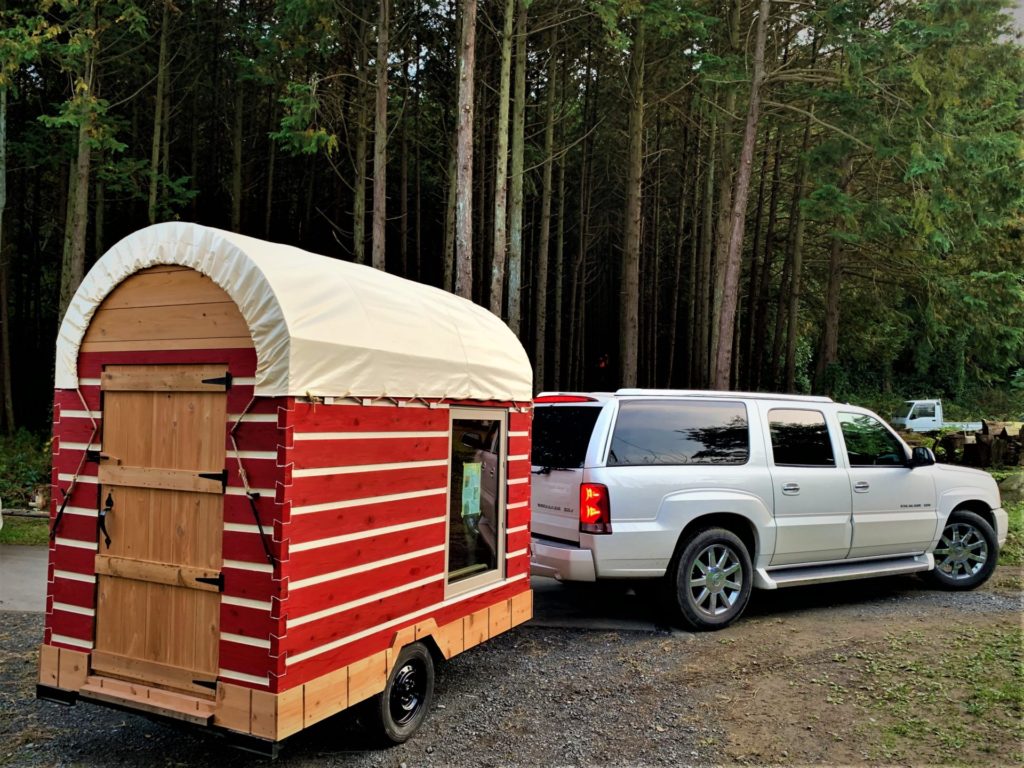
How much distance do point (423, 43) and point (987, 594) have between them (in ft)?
59.4

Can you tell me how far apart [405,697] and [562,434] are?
109 inches

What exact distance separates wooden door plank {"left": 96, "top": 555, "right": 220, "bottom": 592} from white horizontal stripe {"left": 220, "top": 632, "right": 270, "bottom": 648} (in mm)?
219

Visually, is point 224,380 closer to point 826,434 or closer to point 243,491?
point 243,491

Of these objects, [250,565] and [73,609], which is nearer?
[250,565]

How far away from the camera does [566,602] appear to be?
7.55 metres

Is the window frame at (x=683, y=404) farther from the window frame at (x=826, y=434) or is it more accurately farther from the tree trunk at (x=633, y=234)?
the tree trunk at (x=633, y=234)

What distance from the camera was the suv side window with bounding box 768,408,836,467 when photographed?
7.02m

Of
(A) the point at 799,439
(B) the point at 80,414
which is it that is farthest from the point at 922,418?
(B) the point at 80,414

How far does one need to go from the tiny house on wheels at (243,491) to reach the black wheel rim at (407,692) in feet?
0.04

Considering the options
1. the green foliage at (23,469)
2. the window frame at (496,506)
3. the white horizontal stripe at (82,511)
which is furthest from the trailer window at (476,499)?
the green foliage at (23,469)

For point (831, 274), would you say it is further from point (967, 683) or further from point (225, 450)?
point (225, 450)

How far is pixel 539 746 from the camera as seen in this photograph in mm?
4328

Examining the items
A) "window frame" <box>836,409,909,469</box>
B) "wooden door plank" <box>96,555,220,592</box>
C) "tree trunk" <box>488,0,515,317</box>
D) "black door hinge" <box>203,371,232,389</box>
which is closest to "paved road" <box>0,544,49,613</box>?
"wooden door plank" <box>96,555,220,592</box>

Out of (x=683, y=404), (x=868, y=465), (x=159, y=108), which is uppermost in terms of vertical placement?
(x=159, y=108)
